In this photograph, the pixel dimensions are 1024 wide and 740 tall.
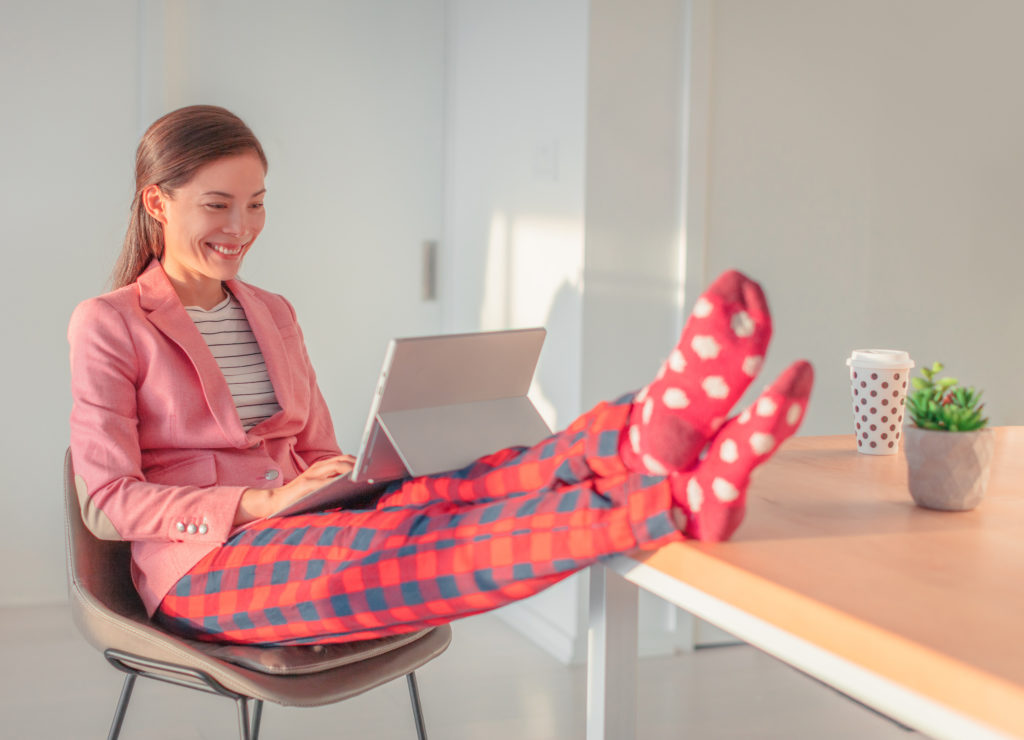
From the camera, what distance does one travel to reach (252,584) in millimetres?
1206

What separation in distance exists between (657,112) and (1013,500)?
5.35 feet

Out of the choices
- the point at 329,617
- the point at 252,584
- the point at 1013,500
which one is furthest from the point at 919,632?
the point at 252,584

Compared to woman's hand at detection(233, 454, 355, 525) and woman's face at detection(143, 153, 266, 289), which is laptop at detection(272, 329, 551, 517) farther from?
woman's face at detection(143, 153, 266, 289)

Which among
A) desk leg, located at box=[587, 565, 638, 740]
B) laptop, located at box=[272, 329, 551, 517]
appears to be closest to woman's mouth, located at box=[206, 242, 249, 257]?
laptop, located at box=[272, 329, 551, 517]

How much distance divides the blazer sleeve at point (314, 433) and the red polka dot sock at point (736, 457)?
0.96 meters

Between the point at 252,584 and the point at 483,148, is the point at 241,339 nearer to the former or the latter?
the point at 252,584

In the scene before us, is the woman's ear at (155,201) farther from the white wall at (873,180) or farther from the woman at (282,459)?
the white wall at (873,180)

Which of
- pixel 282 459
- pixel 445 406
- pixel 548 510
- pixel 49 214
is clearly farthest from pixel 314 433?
pixel 49 214

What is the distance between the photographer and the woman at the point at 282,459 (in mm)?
786

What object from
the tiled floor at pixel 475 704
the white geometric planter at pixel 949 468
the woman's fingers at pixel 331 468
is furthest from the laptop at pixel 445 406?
the tiled floor at pixel 475 704

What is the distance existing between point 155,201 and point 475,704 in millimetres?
1267

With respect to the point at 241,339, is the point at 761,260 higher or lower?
higher

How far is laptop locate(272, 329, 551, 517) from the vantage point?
103 cm

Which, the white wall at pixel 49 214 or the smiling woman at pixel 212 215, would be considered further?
the white wall at pixel 49 214
